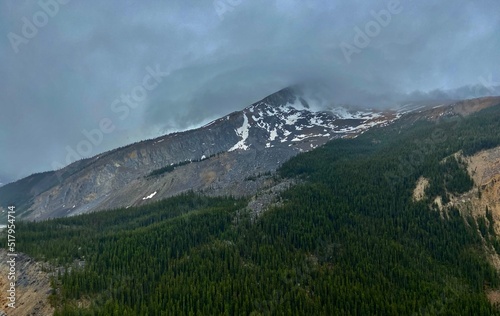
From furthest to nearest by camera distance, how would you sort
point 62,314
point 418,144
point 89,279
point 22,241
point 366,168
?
point 418,144 → point 366,168 → point 22,241 → point 89,279 → point 62,314

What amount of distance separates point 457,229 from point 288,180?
64.4 metres

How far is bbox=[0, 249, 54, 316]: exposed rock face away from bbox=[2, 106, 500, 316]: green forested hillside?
8.21 feet

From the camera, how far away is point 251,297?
74.1m

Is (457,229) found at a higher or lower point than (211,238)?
lower

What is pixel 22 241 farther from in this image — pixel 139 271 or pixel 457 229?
pixel 457 229

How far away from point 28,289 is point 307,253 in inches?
2305

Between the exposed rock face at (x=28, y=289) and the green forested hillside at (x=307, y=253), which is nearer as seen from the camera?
the exposed rock face at (x=28, y=289)

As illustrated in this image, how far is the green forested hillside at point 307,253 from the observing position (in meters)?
73.8

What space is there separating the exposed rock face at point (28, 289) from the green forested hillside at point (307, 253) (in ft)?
8.21

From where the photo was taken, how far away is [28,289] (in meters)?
A: 78.0

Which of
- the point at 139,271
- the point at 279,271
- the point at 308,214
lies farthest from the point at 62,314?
the point at 308,214

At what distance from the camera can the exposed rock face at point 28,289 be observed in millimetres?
72438

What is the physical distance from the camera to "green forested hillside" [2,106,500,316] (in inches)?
2906

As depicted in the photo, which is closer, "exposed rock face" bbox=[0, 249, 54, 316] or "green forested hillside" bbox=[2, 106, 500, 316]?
"exposed rock face" bbox=[0, 249, 54, 316]
